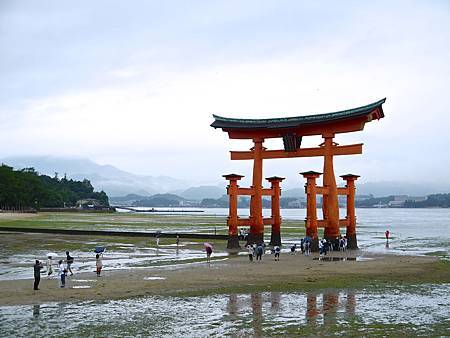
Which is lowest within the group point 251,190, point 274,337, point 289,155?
point 274,337

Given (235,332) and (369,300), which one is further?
(369,300)

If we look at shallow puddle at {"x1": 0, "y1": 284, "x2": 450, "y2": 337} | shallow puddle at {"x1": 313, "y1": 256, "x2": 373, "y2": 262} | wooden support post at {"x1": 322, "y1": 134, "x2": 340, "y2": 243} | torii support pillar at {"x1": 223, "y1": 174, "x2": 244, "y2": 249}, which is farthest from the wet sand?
torii support pillar at {"x1": 223, "y1": 174, "x2": 244, "y2": 249}

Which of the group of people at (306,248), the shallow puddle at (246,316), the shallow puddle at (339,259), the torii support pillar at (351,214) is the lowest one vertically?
the shallow puddle at (246,316)

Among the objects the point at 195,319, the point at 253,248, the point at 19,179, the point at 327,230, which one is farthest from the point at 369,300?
the point at 19,179

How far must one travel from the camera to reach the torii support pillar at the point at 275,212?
149 feet

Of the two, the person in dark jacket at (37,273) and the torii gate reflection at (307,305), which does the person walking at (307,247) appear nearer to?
the torii gate reflection at (307,305)

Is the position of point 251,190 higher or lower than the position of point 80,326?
higher

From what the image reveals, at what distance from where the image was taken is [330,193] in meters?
40.1

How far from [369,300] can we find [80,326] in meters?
10.4

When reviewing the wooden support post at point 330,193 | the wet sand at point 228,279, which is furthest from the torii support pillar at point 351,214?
the wet sand at point 228,279

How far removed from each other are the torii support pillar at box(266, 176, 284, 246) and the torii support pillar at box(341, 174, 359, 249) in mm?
5630

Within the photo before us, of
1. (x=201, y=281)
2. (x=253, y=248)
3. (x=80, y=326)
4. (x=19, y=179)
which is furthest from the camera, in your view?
(x=19, y=179)

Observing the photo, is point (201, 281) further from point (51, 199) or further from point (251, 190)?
point (51, 199)

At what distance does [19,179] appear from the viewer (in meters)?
113
